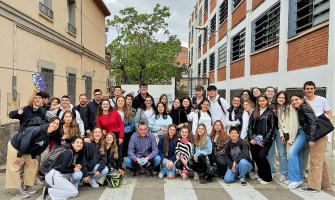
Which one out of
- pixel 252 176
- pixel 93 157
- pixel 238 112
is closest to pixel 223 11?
pixel 238 112

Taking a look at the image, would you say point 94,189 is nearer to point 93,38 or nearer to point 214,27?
point 93,38

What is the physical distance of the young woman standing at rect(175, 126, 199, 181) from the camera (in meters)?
5.56

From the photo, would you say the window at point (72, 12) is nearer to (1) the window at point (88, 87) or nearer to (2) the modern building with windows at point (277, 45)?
(1) the window at point (88, 87)

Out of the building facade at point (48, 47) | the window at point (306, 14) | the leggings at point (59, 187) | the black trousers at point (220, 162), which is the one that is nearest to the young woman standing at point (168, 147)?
the black trousers at point (220, 162)

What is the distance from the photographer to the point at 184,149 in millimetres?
5734

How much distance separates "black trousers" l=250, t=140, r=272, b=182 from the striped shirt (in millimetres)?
2283

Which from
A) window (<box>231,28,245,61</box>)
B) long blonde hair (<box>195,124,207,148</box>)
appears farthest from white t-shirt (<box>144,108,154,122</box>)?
window (<box>231,28,245,61</box>)

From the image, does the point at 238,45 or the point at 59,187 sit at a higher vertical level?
the point at 238,45

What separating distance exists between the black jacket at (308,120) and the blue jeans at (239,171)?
1349 millimetres

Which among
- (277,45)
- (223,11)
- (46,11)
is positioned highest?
(223,11)

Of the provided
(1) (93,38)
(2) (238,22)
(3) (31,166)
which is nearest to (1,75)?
(3) (31,166)

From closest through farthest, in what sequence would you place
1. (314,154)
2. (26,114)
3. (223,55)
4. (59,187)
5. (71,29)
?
(59,187) < (314,154) < (26,114) < (71,29) < (223,55)

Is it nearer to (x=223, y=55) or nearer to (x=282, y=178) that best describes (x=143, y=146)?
(x=282, y=178)

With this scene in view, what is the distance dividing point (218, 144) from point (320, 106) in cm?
229
